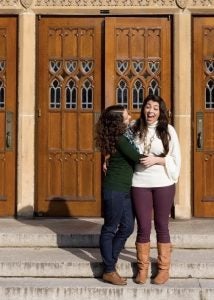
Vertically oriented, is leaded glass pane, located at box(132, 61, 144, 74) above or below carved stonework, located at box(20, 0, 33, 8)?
below

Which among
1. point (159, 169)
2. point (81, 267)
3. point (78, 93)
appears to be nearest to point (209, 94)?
point (78, 93)

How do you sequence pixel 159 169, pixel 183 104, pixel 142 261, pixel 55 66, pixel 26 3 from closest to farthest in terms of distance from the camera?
pixel 159 169 < pixel 142 261 < pixel 183 104 < pixel 26 3 < pixel 55 66

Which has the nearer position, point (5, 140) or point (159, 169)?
point (159, 169)

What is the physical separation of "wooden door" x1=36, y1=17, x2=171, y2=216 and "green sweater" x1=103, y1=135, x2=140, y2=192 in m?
2.58

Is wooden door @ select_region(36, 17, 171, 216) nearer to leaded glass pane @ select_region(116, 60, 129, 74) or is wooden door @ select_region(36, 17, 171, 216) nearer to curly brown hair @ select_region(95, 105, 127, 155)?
leaded glass pane @ select_region(116, 60, 129, 74)

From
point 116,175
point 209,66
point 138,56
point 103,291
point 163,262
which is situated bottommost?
point 103,291

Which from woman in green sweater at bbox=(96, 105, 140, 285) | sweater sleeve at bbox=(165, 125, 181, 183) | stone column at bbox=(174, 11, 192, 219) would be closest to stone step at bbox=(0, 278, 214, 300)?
woman in green sweater at bbox=(96, 105, 140, 285)

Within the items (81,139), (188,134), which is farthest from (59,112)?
(188,134)

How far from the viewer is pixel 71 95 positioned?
7680mm

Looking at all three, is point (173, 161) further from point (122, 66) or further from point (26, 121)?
point (26, 121)

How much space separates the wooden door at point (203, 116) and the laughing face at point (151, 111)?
2556 mm

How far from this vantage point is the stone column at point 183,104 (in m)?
7.49

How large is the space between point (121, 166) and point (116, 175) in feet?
0.30

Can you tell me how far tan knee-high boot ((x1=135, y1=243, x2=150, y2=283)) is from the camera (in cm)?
516
